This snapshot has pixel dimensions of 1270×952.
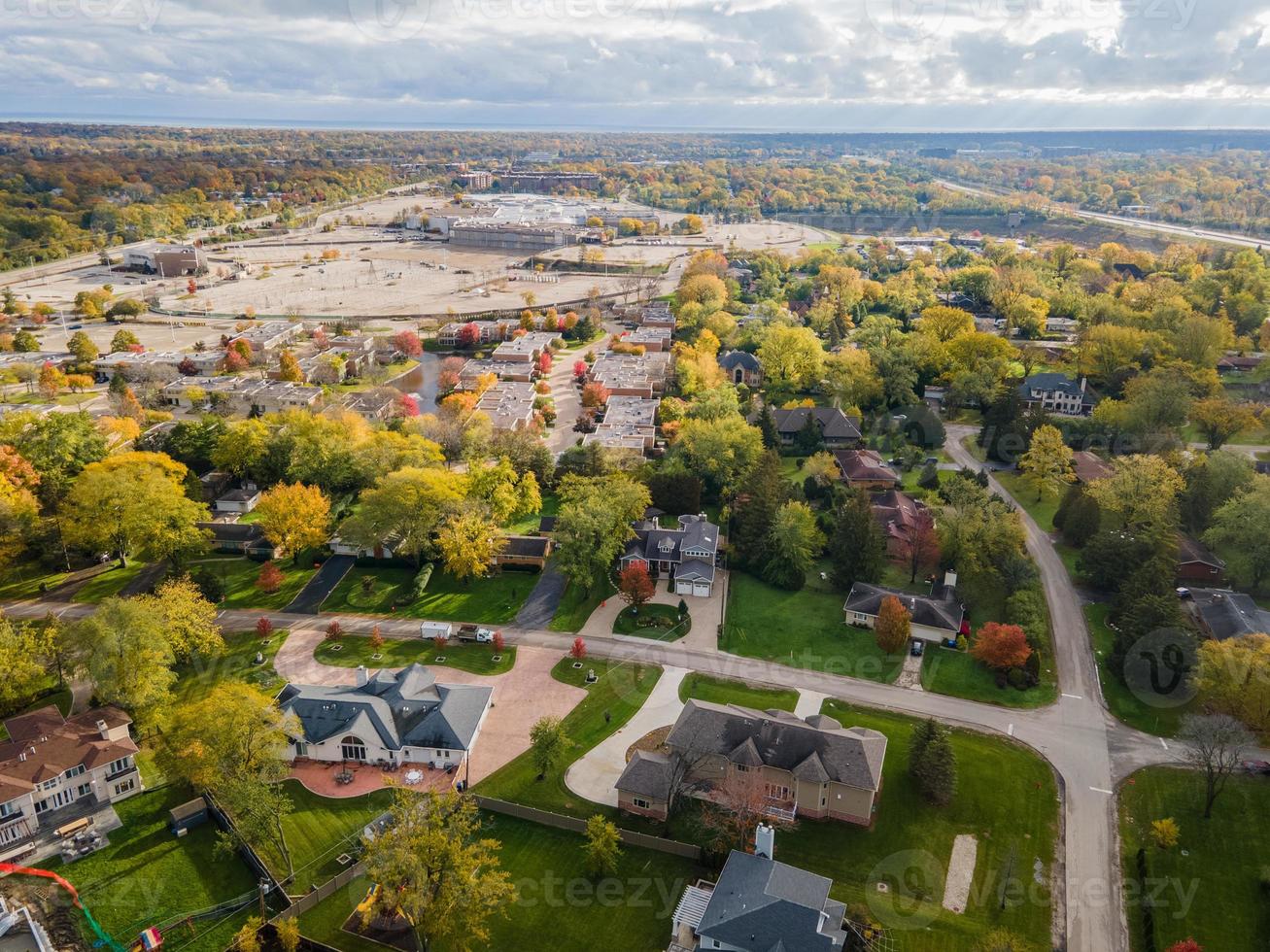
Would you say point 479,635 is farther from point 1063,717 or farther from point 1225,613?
point 1225,613

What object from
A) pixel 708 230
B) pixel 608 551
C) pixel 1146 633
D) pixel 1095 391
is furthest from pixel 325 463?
pixel 708 230

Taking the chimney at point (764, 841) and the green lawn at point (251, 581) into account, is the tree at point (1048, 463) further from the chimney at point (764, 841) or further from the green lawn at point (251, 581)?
the green lawn at point (251, 581)

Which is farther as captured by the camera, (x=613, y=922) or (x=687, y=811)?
(x=687, y=811)

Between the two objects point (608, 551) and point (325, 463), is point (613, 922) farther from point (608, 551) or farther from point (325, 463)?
point (325, 463)

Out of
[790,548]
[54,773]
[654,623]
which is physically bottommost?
[654,623]

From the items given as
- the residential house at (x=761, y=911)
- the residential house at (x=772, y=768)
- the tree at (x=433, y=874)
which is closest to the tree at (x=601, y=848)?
the residential house at (x=772, y=768)

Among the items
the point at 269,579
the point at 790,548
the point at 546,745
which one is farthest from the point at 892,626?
the point at 269,579

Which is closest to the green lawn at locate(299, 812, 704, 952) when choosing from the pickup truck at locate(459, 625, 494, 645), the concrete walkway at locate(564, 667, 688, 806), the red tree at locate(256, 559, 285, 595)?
the concrete walkway at locate(564, 667, 688, 806)
